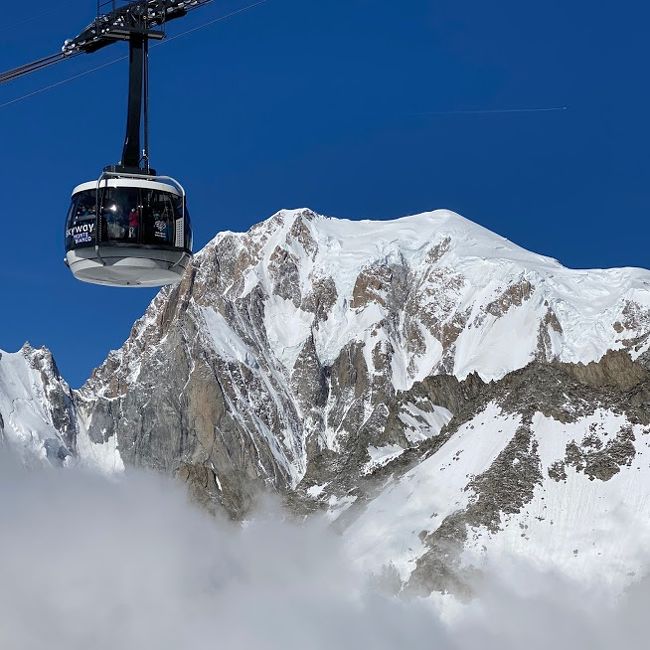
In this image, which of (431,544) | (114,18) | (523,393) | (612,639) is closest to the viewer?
(114,18)

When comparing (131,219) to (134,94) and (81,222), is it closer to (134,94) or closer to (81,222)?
(81,222)

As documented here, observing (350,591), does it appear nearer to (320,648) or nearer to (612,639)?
(320,648)

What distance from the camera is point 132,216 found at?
42031 mm

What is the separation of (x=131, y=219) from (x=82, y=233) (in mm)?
1433

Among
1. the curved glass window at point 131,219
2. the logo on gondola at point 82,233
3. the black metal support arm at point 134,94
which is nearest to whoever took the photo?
the black metal support arm at point 134,94

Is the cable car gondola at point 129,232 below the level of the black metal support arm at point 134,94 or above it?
below

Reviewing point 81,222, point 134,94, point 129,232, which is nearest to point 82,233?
point 81,222

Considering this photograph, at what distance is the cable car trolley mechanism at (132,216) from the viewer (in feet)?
138

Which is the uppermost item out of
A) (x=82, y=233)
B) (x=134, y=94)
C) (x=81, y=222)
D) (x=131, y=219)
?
(x=134, y=94)

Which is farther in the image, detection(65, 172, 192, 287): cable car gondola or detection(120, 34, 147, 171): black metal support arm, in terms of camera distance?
detection(65, 172, 192, 287): cable car gondola

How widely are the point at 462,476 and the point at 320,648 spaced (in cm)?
2871

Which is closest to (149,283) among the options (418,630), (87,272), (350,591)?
(87,272)

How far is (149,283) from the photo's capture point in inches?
1703

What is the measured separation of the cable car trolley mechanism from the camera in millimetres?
42031
